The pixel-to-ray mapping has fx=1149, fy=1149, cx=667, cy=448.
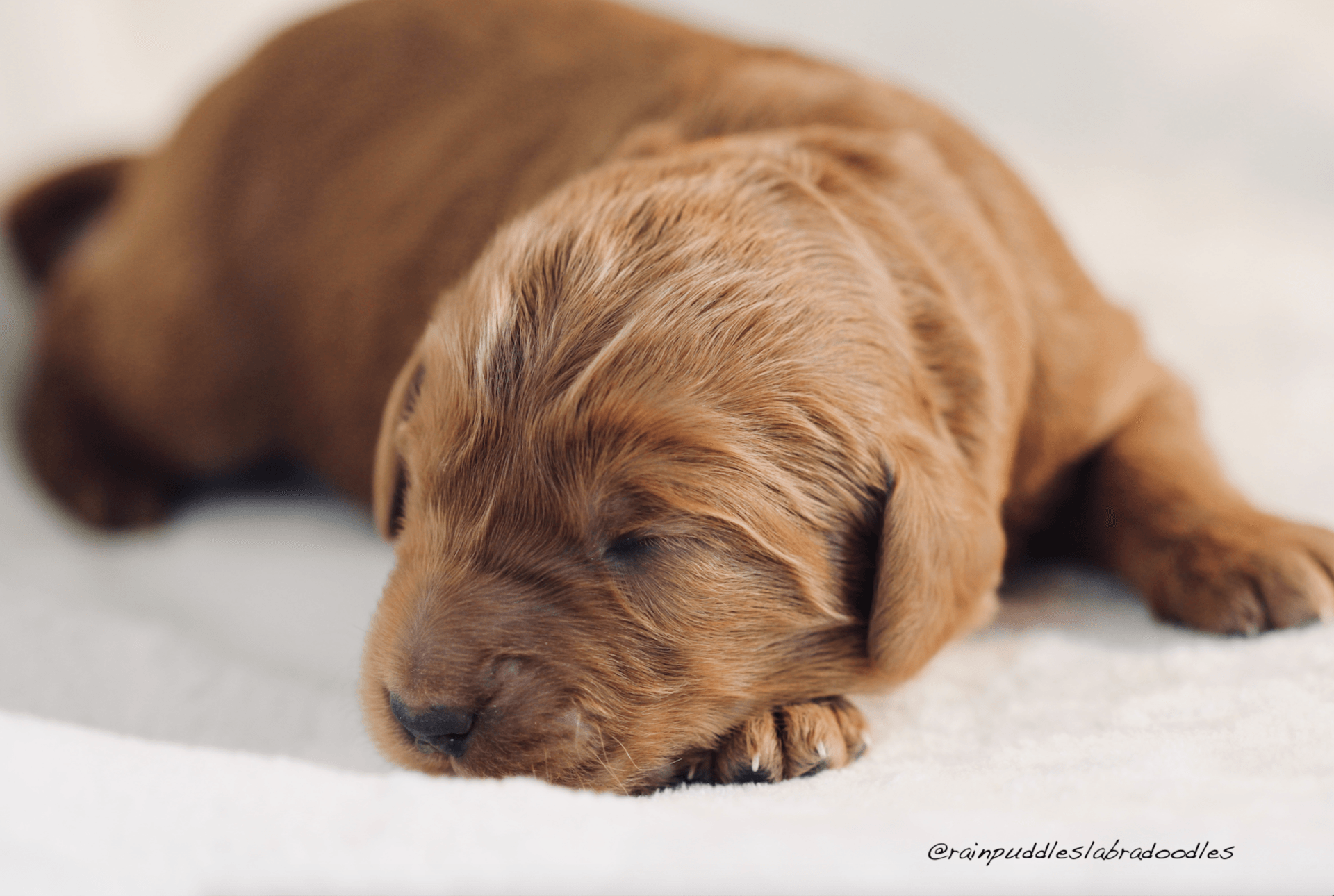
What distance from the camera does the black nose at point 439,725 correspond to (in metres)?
1.62

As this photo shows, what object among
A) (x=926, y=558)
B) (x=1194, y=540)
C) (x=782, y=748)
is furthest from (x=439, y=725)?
(x=1194, y=540)

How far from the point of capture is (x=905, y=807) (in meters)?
1.53

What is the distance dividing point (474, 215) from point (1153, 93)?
316 cm

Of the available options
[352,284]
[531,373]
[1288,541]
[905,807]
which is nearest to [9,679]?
[352,284]

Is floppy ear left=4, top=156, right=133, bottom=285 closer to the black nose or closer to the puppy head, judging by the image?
the puppy head

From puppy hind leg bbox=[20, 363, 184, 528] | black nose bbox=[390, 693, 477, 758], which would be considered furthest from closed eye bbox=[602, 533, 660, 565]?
puppy hind leg bbox=[20, 363, 184, 528]

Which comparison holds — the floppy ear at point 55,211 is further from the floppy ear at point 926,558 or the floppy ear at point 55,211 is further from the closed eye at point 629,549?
the floppy ear at point 926,558

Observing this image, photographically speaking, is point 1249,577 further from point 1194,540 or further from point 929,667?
point 929,667

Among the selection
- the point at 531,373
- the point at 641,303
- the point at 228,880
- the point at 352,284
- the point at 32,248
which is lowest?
the point at 32,248

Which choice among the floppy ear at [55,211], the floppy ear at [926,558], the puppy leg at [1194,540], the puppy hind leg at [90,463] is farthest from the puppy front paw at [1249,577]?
the floppy ear at [55,211]

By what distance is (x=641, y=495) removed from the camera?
1.65 m

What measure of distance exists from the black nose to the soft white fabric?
0.10m

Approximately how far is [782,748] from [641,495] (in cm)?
48

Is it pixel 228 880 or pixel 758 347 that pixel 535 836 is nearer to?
pixel 228 880
